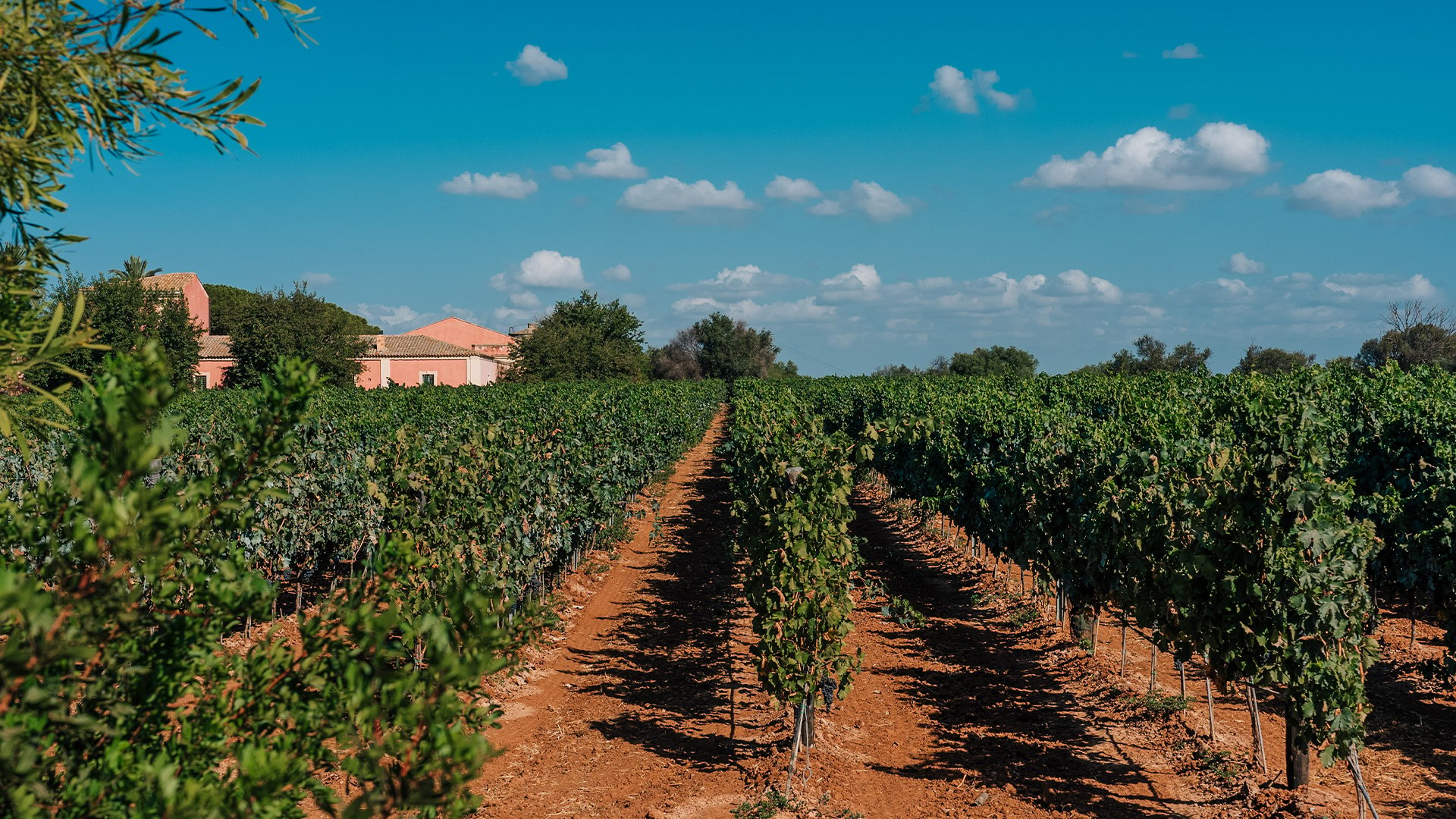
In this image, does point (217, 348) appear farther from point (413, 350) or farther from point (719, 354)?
point (719, 354)

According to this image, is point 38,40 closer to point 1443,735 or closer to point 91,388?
point 91,388

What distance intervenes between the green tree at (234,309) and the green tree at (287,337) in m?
0.35

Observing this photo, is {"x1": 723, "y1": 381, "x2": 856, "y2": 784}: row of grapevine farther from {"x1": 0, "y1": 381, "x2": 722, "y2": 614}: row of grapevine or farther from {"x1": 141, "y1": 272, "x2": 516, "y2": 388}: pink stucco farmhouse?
{"x1": 141, "y1": 272, "x2": 516, "y2": 388}: pink stucco farmhouse

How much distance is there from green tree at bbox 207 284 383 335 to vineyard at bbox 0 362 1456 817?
1611 inches

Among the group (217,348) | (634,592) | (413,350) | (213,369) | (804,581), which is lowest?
(634,592)

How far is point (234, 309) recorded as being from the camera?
61531mm

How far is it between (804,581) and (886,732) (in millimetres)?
1815

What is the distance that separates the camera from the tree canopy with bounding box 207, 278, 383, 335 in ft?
186

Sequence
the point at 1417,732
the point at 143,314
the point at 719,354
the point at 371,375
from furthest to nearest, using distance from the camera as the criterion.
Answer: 1. the point at 719,354
2. the point at 371,375
3. the point at 143,314
4. the point at 1417,732

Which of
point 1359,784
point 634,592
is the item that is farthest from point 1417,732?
point 634,592

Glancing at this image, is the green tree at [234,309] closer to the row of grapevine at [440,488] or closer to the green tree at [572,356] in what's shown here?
the green tree at [572,356]

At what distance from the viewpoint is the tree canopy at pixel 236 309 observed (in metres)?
56.7

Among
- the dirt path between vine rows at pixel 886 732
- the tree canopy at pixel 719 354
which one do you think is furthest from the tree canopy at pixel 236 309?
the dirt path between vine rows at pixel 886 732

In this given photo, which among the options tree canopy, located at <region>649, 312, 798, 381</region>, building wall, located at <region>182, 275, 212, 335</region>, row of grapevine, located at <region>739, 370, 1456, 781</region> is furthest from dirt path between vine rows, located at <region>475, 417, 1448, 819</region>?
tree canopy, located at <region>649, 312, 798, 381</region>
